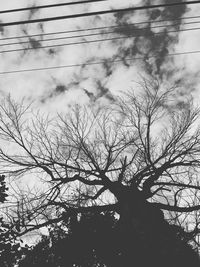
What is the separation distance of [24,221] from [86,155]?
2591 mm

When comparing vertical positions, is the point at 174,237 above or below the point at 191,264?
above

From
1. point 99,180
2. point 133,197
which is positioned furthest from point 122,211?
point 99,180

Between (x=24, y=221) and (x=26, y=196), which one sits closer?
(x=24, y=221)

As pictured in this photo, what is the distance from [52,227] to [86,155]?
4.36 m

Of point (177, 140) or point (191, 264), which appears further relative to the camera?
point (177, 140)

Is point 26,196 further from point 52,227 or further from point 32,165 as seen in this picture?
point 52,227

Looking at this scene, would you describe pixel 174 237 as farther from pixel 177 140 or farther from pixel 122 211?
pixel 177 140

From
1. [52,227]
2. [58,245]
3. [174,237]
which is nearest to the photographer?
[174,237]

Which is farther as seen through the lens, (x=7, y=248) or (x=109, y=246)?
(x=109, y=246)

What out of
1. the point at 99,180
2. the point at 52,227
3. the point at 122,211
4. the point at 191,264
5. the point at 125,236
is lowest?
the point at 191,264

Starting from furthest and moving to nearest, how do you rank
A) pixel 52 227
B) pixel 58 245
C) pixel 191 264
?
pixel 52 227 → pixel 58 245 → pixel 191 264

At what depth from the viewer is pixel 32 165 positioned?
24.4ft

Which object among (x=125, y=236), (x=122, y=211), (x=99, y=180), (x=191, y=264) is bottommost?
(x=191, y=264)

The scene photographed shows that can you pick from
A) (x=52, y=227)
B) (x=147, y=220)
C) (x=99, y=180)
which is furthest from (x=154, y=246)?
(x=52, y=227)
